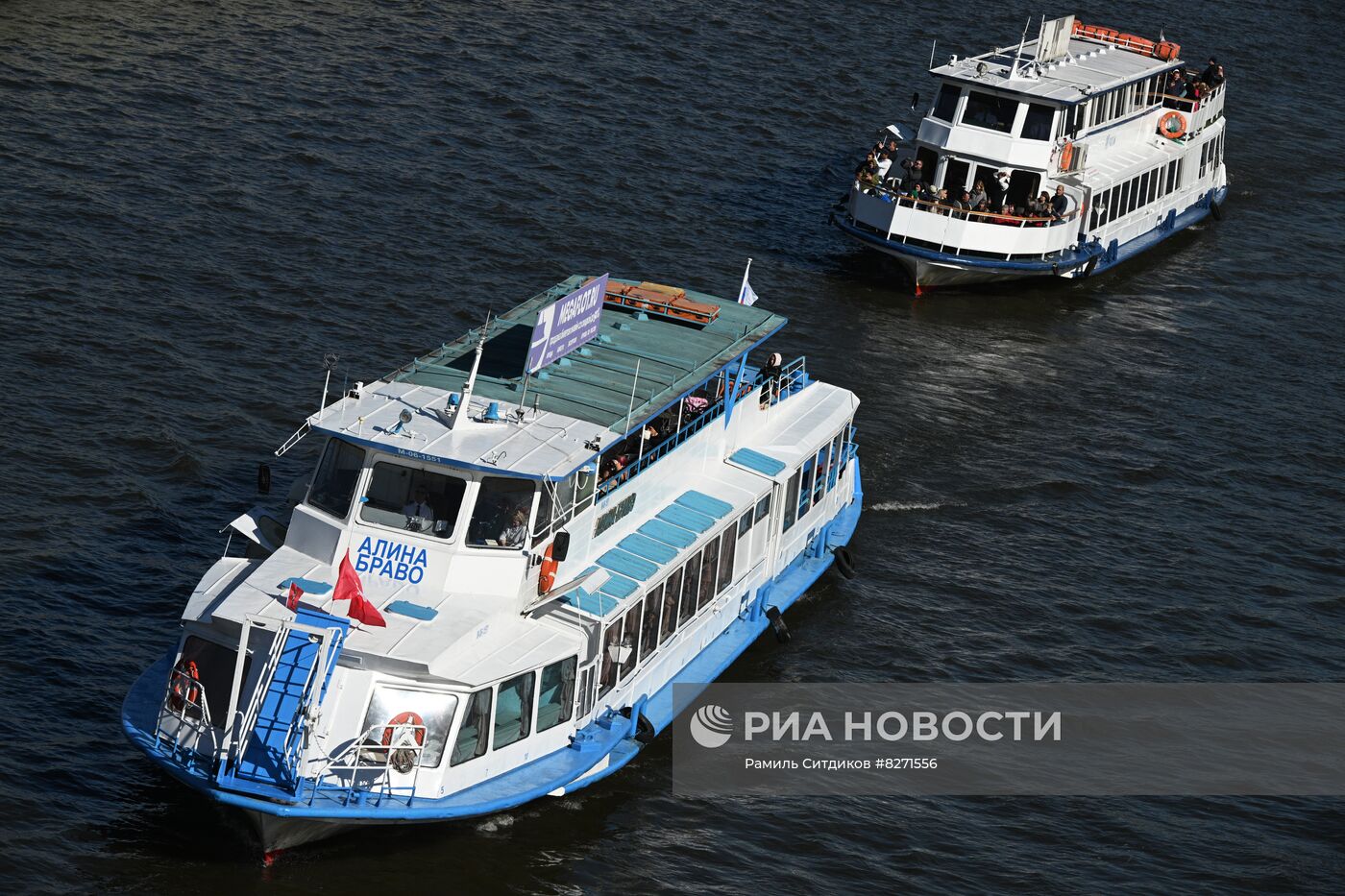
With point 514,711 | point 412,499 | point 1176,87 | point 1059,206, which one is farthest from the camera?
point 1176,87

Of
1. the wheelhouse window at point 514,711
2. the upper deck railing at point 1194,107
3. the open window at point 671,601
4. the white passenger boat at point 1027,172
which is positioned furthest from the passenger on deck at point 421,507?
the upper deck railing at point 1194,107

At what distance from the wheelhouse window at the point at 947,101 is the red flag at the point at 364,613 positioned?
32845mm

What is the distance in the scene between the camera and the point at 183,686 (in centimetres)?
2662

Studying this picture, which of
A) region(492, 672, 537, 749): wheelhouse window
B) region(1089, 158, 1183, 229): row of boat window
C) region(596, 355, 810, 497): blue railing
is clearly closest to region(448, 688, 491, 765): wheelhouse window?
region(492, 672, 537, 749): wheelhouse window

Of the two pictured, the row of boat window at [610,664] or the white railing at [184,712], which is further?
the row of boat window at [610,664]

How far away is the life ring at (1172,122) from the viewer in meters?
60.1

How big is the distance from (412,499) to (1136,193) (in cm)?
3613

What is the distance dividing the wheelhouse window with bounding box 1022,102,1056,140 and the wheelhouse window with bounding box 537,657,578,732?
31064 millimetres

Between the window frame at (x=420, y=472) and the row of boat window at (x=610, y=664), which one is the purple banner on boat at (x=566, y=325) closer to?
the window frame at (x=420, y=472)

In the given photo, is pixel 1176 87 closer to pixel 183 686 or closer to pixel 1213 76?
pixel 1213 76

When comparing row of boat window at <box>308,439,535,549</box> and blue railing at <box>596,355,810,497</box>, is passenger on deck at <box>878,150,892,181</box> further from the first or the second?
row of boat window at <box>308,439,535,549</box>

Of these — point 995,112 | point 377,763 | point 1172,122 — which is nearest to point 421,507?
point 377,763

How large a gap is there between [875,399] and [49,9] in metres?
32.3

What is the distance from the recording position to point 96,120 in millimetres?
54312
